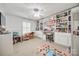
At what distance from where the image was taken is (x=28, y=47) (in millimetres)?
1805

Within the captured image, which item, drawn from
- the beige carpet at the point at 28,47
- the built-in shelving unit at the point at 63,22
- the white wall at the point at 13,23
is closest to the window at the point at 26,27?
the white wall at the point at 13,23

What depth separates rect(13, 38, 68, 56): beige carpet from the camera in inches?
70.7

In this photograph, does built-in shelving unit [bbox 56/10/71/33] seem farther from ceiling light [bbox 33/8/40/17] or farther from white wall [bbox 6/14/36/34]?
white wall [bbox 6/14/36/34]

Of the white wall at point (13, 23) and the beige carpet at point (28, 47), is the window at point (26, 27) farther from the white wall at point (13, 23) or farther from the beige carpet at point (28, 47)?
the beige carpet at point (28, 47)

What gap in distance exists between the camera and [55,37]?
1.81 m

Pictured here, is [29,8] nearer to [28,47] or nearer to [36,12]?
[36,12]

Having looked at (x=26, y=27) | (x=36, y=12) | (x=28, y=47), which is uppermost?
(x=36, y=12)

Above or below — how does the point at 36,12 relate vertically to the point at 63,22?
above

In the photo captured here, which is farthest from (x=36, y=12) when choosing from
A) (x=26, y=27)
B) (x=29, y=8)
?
(x=26, y=27)

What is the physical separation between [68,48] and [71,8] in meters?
0.63

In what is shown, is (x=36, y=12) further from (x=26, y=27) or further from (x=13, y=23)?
(x=13, y=23)

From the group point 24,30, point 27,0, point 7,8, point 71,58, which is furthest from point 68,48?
point 7,8

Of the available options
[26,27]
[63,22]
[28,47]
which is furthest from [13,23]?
[63,22]

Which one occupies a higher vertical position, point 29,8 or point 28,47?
point 29,8
